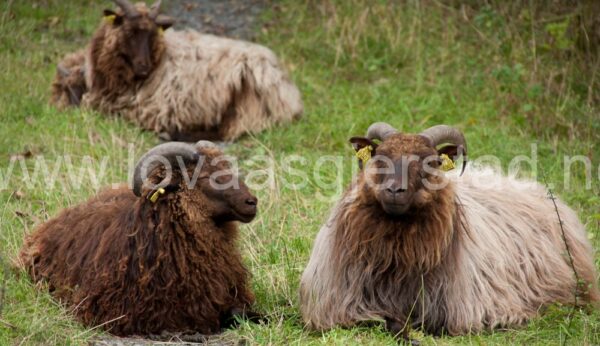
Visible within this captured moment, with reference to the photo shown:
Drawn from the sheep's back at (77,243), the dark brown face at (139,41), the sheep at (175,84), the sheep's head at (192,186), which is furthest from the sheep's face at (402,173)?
the dark brown face at (139,41)

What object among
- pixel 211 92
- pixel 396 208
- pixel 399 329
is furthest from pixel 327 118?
pixel 396 208

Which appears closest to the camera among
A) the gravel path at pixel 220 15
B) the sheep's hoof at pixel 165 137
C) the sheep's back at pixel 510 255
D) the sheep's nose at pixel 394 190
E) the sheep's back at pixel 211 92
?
the sheep's nose at pixel 394 190

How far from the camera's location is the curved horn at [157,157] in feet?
22.2

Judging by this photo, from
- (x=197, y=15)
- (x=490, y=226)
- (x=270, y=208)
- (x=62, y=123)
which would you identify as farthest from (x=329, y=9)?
(x=490, y=226)

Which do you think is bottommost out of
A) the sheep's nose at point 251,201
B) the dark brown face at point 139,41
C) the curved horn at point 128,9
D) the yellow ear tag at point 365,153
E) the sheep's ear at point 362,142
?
the sheep's nose at point 251,201

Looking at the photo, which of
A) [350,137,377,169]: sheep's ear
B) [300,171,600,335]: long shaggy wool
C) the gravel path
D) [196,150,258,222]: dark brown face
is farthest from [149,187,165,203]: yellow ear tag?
the gravel path

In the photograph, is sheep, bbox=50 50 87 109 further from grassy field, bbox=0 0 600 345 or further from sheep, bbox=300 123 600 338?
sheep, bbox=300 123 600 338

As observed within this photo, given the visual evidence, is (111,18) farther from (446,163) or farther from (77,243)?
(446,163)

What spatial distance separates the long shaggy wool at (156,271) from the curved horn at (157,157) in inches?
6.2

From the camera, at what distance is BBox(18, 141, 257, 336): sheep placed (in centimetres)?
675

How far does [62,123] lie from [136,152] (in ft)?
3.28

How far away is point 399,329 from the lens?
6.61 meters

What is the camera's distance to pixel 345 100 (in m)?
12.7

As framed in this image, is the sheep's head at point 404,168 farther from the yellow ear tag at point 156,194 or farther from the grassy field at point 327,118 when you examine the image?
the yellow ear tag at point 156,194
